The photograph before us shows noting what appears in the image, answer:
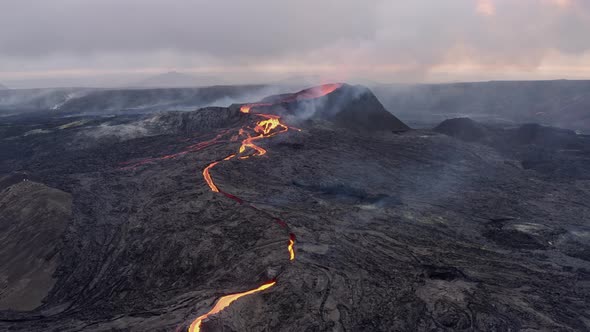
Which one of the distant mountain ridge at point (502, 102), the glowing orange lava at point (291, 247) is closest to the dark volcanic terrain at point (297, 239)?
the glowing orange lava at point (291, 247)

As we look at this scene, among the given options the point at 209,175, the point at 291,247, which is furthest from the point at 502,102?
the point at 291,247

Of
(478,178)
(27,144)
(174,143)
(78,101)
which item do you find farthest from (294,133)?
(78,101)

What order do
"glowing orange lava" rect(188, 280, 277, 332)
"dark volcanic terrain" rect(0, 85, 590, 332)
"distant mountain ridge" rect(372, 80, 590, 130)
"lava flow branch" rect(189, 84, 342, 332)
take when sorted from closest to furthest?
"glowing orange lava" rect(188, 280, 277, 332) < "lava flow branch" rect(189, 84, 342, 332) < "dark volcanic terrain" rect(0, 85, 590, 332) < "distant mountain ridge" rect(372, 80, 590, 130)

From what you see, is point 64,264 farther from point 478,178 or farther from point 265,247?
point 478,178

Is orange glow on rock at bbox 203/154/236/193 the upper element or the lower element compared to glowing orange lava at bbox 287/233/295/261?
upper

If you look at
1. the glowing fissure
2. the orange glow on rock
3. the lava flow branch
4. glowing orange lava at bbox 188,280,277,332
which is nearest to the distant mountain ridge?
the lava flow branch

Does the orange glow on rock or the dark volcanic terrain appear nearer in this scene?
the dark volcanic terrain

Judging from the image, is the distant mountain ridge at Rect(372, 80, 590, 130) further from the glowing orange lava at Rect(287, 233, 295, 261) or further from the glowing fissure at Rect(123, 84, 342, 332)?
the glowing orange lava at Rect(287, 233, 295, 261)
